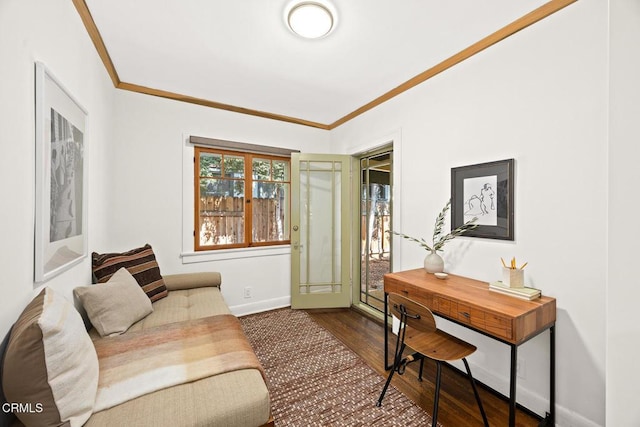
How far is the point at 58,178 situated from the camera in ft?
4.55

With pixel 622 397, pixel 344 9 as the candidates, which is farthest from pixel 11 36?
pixel 622 397

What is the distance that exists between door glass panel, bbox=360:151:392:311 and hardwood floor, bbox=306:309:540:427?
2.41ft

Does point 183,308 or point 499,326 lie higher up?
point 499,326

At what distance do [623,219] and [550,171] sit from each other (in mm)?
1075

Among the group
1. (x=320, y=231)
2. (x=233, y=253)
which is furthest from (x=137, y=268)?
(x=320, y=231)

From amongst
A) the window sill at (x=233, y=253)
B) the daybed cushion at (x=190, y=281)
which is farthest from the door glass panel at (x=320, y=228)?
the daybed cushion at (x=190, y=281)

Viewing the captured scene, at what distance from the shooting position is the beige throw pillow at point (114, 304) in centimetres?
161

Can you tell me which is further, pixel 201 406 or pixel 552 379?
pixel 552 379

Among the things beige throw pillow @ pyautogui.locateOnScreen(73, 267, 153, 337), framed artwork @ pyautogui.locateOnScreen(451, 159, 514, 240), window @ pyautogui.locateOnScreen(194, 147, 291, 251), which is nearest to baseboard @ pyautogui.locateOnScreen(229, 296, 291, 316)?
window @ pyautogui.locateOnScreen(194, 147, 291, 251)

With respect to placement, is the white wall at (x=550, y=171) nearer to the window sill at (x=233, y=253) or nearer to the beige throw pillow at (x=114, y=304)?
the window sill at (x=233, y=253)

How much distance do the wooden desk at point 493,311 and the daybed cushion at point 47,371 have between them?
5.97 ft

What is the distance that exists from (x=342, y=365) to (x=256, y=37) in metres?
2.64

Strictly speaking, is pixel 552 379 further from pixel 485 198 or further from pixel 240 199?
pixel 240 199

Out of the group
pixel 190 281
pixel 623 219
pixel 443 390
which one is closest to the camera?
pixel 623 219
